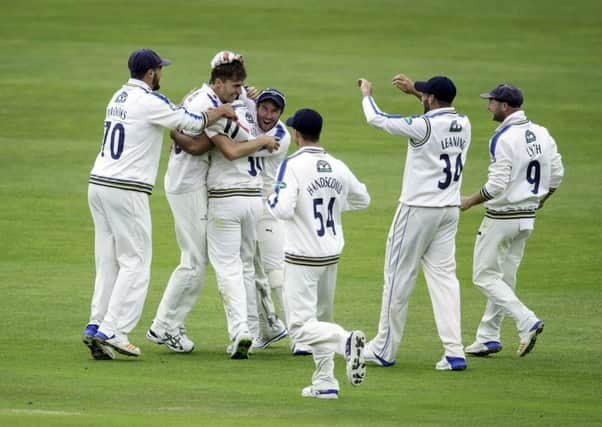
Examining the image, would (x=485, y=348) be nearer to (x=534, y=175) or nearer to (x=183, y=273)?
(x=534, y=175)

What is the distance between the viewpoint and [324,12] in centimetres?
3241

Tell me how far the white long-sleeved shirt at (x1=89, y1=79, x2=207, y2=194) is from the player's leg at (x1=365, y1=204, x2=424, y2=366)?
1722 mm

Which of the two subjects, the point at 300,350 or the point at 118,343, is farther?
the point at 300,350

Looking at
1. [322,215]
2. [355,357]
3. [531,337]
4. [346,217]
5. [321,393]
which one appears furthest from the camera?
[346,217]

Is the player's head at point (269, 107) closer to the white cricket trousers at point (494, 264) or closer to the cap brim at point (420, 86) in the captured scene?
the cap brim at point (420, 86)

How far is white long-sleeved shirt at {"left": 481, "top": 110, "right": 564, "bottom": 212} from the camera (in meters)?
10.4

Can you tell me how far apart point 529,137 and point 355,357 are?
3156 millimetres

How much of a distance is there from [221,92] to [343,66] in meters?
16.4

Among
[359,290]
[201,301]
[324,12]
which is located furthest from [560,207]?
[324,12]

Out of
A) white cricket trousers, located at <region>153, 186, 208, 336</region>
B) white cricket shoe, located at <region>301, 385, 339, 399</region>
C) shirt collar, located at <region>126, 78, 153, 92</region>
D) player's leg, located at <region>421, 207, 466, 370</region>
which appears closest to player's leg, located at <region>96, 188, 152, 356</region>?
white cricket trousers, located at <region>153, 186, 208, 336</region>

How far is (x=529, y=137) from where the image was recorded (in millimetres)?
10516

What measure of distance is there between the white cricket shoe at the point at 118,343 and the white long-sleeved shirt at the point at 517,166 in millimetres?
3067

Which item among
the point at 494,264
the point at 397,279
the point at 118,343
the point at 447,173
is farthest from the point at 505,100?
the point at 118,343

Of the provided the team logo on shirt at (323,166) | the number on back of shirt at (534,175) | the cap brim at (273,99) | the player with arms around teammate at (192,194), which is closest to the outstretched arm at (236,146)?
the player with arms around teammate at (192,194)
